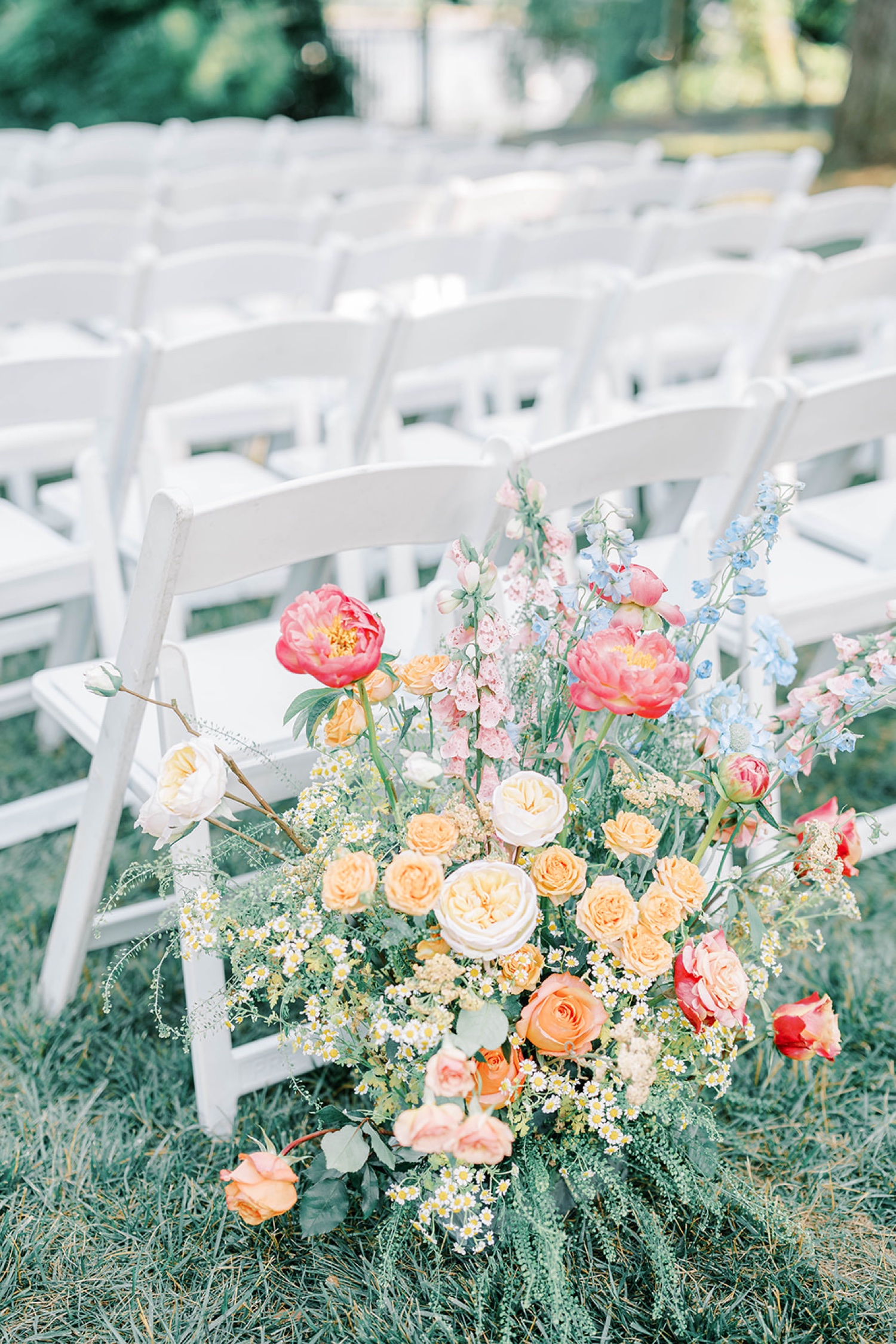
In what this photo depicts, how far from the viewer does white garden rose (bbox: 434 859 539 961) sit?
1.35 m

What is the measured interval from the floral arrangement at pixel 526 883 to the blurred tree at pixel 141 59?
11368 millimetres

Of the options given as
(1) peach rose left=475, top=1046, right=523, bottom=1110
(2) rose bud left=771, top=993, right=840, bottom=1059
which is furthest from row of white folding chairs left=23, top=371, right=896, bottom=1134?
(2) rose bud left=771, top=993, right=840, bottom=1059

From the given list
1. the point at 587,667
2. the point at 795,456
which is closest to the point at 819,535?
the point at 795,456

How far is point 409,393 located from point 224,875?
91.7 inches

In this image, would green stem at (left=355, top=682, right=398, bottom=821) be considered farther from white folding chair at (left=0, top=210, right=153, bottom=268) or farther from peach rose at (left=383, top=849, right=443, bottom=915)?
white folding chair at (left=0, top=210, right=153, bottom=268)

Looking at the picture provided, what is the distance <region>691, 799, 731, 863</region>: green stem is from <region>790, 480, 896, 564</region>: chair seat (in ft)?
3.85

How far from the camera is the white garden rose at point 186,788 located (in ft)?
4.52

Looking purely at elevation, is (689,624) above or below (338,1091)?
above

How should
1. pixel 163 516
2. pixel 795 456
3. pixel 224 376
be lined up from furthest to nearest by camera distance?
pixel 224 376 < pixel 795 456 < pixel 163 516

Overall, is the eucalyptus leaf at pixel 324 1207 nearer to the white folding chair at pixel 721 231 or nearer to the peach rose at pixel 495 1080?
the peach rose at pixel 495 1080

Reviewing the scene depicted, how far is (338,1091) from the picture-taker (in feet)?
6.34

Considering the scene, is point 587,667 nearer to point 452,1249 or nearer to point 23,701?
Result: point 452,1249

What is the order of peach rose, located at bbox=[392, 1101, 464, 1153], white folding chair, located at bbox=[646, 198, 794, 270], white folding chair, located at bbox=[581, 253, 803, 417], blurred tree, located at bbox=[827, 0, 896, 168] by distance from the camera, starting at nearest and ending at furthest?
1. peach rose, located at bbox=[392, 1101, 464, 1153]
2. white folding chair, located at bbox=[581, 253, 803, 417]
3. white folding chair, located at bbox=[646, 198, 794, 270]
4. blurred tree, located at bbox=[827, 0, 896, 168]

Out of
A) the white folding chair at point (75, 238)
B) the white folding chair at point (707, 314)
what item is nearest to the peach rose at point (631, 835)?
the white folding chair at point (707, 314)
